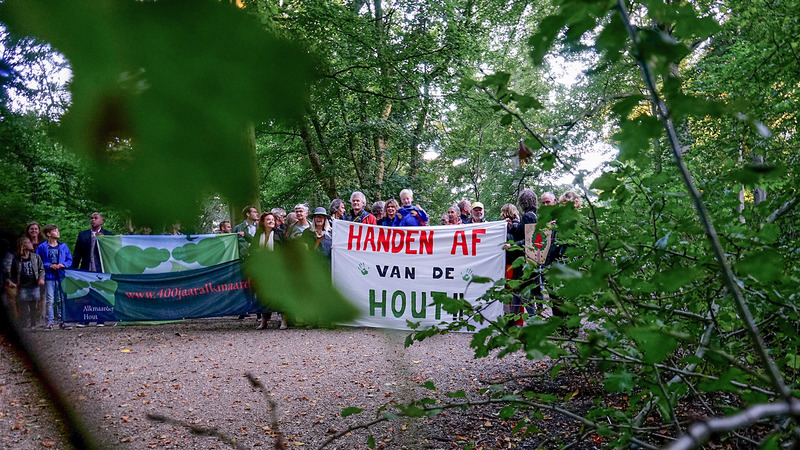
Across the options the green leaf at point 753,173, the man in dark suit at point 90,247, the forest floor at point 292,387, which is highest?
the green leaf at point 753,173

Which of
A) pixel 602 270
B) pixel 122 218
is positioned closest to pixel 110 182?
pixel 122 218

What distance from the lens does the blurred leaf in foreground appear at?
349 millimetres

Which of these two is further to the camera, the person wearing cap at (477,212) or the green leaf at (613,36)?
the person wearing cap at (477,212)

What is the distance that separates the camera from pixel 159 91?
0.36 metres

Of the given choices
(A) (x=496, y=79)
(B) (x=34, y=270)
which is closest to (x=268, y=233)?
(B) (x=34, y=270)

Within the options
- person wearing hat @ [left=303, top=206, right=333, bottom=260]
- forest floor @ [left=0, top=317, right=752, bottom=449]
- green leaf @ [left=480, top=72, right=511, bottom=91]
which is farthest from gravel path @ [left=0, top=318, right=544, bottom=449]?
green leaf @ [left=480, top=72, right=511, bottom=91]

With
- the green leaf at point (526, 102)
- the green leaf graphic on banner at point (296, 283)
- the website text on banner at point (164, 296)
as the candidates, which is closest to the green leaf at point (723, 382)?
the green leaf at point (526, 102)

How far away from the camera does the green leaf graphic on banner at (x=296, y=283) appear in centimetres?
53

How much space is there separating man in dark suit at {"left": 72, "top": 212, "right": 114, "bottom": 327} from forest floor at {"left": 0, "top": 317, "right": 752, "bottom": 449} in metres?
0.07

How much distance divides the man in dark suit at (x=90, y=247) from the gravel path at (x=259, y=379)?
0.22ft

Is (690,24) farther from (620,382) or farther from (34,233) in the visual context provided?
(620,382)

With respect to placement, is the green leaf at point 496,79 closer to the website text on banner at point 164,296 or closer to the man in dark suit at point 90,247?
the man in dark suit at point 90,247

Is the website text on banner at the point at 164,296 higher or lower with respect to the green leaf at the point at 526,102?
lower

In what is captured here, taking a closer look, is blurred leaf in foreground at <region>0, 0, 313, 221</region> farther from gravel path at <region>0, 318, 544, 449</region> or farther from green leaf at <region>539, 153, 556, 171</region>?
green leaf at <region>539, 153, 556, 171</region>
